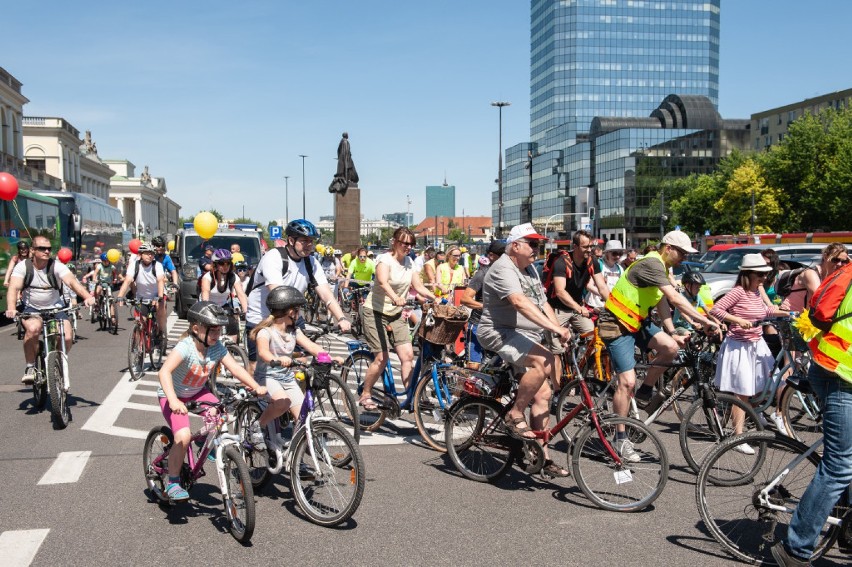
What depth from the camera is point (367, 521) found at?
516 centimetres

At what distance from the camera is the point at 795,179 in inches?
2030

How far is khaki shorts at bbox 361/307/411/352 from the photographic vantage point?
7.81 meters

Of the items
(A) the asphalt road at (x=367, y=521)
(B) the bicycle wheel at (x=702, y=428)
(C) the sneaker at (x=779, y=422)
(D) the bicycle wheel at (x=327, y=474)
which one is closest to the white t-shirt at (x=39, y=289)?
(A) the asphalt road at (x=367, y=521)

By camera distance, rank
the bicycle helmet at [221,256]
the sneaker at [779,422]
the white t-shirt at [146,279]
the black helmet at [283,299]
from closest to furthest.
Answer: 1. the black helmet at [283,299]
2. the sneaker at [779,422]
3. the bicycle helmet at [221,256]
4. the white t-shirt at [146,279]

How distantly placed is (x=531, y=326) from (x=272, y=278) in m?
2.28

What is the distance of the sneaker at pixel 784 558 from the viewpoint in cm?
408

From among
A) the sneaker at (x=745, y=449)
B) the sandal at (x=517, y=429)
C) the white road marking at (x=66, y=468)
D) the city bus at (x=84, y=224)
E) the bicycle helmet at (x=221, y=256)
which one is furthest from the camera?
the city bus at (x=84, y=224)

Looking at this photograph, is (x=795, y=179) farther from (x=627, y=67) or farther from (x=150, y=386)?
(x=627, y=67)

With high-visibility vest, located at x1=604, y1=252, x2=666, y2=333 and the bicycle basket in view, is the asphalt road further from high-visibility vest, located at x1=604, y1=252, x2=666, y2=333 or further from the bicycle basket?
high-visibility vest, located at x1=604, y1=252, x2=666, y2=333

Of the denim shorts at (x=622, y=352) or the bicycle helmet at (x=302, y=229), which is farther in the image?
the bicycle helmet at (x=302, y=229)

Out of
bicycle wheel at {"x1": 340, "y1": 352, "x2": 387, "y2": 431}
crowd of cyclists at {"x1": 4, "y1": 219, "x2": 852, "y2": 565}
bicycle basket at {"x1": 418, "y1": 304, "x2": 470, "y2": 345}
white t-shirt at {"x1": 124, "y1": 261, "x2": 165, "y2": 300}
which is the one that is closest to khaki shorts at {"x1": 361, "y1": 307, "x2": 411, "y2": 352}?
crowd of cyclists at {"x1": 4, "y1": 219, "x2": 852, "y2": 565}

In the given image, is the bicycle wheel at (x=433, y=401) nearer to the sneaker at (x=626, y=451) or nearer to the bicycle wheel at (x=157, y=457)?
the sneaker at (x=626, y=451)

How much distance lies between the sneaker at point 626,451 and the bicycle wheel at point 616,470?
0.07 ft

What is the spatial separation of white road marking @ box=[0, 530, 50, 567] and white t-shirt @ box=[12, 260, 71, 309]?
13.1ft
